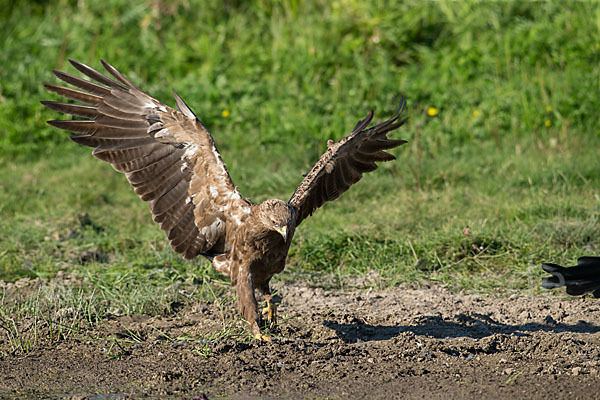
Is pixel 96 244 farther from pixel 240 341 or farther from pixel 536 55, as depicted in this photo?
pixel 536 55

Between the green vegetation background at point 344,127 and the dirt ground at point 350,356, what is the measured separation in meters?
0.55

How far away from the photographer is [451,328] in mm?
5305

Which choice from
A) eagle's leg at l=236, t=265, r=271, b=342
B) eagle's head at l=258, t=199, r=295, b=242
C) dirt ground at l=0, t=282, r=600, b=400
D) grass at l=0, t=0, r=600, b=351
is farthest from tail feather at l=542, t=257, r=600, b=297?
eagle's leg at l=236, t=265, r=271, b=342

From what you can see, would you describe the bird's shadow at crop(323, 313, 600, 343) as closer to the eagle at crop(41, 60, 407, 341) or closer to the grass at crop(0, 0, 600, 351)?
the eagle at crop(41, 60, 407, 341)

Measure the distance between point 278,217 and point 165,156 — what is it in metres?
1.10

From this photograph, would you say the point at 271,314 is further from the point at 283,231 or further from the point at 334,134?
the point at 334,134

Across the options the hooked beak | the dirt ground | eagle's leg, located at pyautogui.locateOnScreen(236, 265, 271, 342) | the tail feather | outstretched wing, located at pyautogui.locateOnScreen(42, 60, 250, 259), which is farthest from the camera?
outstretched wing, located at pyautogui.locateOnScreen(42, 60, 250, 259)

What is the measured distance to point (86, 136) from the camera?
5508 millimetres

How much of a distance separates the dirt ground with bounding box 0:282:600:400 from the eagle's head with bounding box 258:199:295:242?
2.27 ft

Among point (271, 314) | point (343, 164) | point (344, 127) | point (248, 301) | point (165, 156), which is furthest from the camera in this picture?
point (344, 127)

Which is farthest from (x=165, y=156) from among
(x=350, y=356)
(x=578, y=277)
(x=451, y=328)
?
(x=578, y=277)

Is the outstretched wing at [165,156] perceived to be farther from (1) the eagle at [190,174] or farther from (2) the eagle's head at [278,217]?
(2) the eagle's head at [278,217]

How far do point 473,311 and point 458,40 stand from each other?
5771 mm

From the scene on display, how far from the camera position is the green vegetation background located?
6.53m
